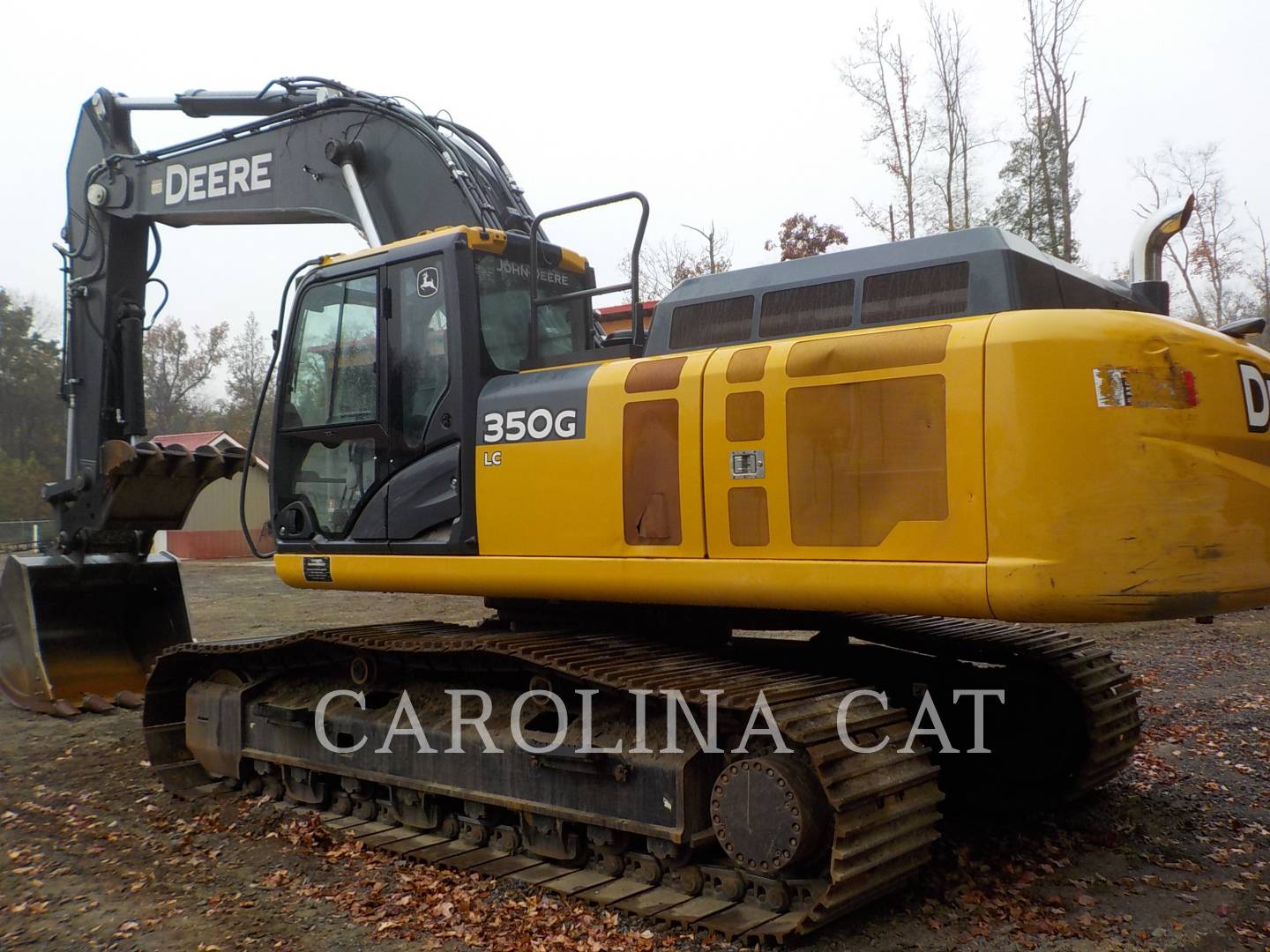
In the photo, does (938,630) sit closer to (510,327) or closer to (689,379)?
(689,379)

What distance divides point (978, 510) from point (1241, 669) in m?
7.20

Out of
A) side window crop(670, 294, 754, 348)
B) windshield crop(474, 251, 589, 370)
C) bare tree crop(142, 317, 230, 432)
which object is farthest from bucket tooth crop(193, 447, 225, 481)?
bare tree crop(142, 317, 230, 432)

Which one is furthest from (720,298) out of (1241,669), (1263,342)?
(1263,342)

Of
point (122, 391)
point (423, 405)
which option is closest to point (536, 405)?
point (423, 405)

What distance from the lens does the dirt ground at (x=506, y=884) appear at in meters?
4.09

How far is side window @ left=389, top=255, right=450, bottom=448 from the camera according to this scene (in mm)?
5270

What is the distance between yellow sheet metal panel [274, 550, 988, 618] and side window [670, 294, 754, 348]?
99 cm

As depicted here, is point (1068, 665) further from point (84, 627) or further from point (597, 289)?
point (84, 627)

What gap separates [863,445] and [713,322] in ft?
3.49

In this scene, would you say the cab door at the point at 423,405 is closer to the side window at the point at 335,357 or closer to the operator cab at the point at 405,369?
the operator cab at the point at 405,369

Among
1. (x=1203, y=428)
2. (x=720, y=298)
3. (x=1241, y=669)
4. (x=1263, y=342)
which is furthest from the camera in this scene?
(x=1263, y=342)

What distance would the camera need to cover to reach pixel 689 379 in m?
4.38

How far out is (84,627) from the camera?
805 centimetres

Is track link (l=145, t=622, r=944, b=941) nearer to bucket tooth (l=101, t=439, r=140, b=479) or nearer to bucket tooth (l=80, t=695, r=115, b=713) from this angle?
bucket tooth (l=101, t=439, r=140, b=479)
